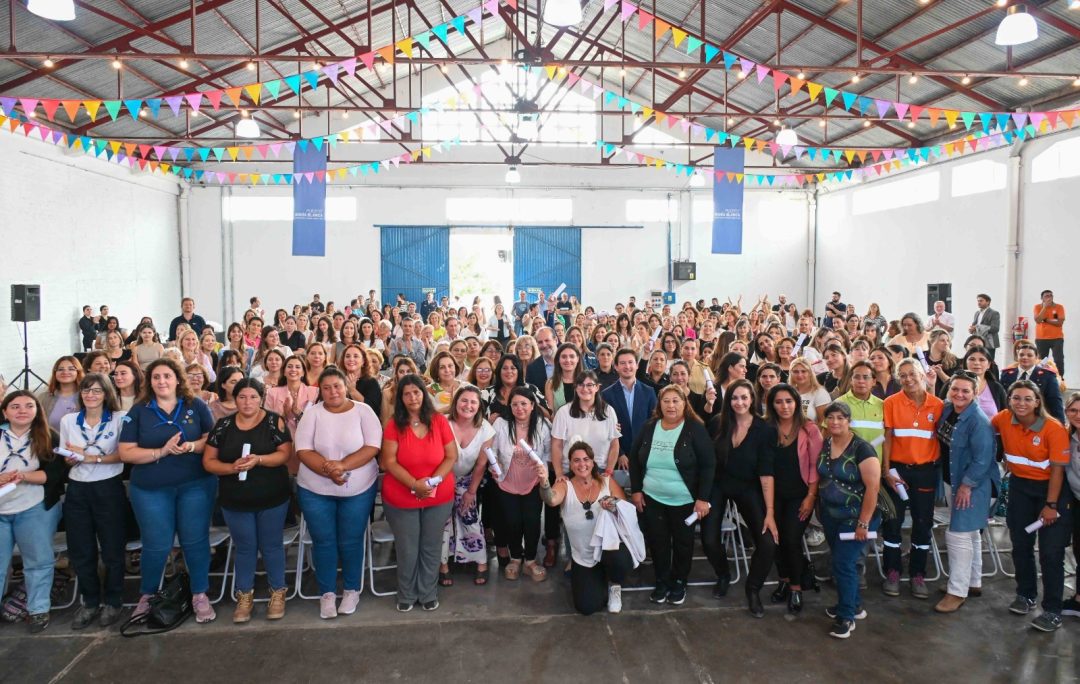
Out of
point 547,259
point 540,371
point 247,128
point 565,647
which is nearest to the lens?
point 565,647

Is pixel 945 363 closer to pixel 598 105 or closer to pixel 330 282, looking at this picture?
pixel 598 105

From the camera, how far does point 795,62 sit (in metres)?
13.9

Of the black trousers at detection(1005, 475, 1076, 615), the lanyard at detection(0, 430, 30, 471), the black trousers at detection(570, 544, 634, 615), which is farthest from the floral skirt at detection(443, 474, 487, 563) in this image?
the black trousers at detection(1005, 475, 1076, 615)

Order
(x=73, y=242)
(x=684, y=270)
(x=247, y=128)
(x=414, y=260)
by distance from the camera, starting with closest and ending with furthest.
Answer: (x=247, y=128) < (x=73, y=242) < (x=414, y=260) < (x=684, y=270)

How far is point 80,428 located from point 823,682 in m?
4.44

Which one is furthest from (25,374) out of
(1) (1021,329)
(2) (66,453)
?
(1) (1021,329)

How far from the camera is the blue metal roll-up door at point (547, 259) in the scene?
19500mm

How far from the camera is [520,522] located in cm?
471

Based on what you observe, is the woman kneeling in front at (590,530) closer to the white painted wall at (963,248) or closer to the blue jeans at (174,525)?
the blue jeans at (174,525)

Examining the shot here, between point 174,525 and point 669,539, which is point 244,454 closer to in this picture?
point 174,525

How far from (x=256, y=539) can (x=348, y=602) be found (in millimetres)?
691

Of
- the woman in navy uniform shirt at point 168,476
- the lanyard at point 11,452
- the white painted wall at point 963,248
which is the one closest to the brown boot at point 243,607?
the woman in navy uniform shirt at point 168,476

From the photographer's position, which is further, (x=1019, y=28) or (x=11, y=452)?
(x=1019, y=28)

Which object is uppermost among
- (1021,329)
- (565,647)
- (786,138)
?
(786,138)
